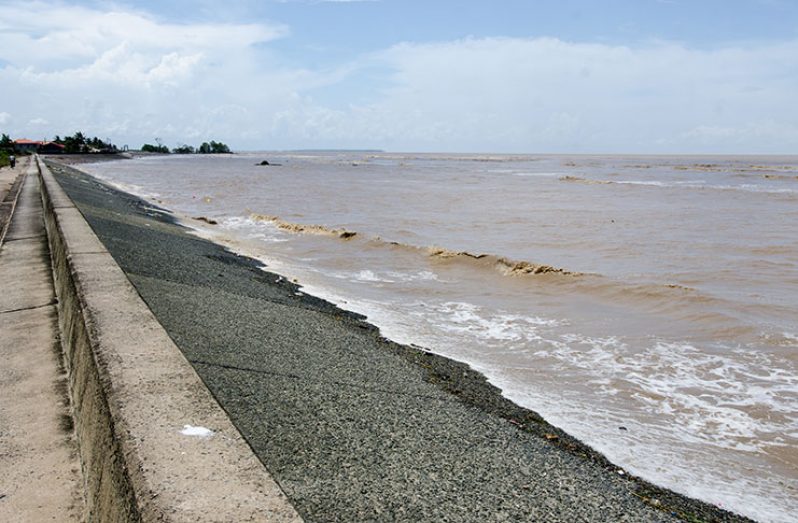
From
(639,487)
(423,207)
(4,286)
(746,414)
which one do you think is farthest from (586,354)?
(423,207)

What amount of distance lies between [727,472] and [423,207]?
79.8 feet

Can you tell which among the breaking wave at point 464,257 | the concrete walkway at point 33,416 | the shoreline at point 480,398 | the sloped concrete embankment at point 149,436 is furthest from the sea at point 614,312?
the concrete walkway at point 33,416

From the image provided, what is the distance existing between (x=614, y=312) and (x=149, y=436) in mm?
8789

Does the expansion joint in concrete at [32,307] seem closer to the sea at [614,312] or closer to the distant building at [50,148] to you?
the sea at [614,312]

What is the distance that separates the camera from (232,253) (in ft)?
45.9

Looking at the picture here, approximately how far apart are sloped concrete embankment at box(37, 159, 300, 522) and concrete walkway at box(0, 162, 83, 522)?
0.11m

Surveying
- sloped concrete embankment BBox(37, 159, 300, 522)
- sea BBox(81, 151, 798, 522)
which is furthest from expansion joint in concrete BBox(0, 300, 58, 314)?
sea BBox(81, 151, 798, 522)

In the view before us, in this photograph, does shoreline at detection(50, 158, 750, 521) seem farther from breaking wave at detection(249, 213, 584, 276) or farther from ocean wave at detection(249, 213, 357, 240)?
ocean wave at detection(249, 213, 357, 240)

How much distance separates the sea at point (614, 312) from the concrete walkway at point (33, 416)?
376cm

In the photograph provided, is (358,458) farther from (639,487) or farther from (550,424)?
(550,424)

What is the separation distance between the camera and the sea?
210 inches

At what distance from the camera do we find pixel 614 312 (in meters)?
10.1

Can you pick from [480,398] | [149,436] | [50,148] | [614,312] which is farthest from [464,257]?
[50,148]

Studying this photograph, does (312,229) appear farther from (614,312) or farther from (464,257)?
(614,312)
